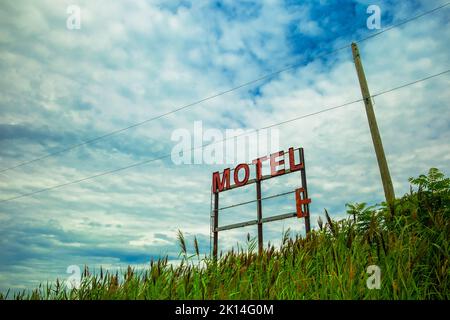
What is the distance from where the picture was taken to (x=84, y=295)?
4551mm

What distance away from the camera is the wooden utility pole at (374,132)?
11.2 metres

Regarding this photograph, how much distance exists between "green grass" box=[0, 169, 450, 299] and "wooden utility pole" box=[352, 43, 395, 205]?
5.66 metres

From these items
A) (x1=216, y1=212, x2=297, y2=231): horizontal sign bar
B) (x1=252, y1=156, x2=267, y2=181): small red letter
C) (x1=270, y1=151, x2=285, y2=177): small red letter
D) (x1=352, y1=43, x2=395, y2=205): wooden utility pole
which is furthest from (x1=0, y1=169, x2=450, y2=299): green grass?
(x1=252, y1=156, x2=267, y2=181): small red letter

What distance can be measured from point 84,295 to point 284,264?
8.30 ft

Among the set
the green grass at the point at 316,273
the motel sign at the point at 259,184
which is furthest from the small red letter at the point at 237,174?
the green grass at the point at 316,273

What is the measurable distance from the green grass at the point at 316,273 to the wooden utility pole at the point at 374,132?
566 cm

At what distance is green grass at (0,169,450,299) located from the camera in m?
3.94

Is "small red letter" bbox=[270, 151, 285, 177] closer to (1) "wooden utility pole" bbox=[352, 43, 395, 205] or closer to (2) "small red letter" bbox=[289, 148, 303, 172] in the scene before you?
(2) "small red letter" bbox=[289, 148, 303, 172]

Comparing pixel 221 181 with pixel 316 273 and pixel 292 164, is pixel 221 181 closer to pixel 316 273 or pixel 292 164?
pixel 292 164

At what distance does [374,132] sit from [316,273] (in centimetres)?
886

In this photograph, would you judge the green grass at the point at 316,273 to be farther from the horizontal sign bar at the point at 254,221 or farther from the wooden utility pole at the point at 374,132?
the horizontal sign bar at the point at 254,221
